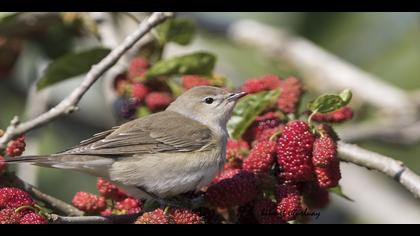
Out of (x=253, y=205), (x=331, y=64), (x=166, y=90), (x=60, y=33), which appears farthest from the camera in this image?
(x=331, y=64)

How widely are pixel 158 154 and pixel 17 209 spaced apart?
4.14 feet

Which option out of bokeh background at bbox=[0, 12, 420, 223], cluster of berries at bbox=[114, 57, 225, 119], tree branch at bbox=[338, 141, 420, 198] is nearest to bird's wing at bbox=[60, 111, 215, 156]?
cluster of berries at bbox=[114, 57, 225, 119]

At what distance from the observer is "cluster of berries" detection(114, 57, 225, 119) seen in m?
4.77

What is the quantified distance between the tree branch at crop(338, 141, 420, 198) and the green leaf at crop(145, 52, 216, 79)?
1208 mm

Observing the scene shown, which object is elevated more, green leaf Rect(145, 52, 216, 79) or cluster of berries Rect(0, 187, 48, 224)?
green leaf Rect(145, 52, 216, 79)

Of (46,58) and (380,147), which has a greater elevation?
(46,58)

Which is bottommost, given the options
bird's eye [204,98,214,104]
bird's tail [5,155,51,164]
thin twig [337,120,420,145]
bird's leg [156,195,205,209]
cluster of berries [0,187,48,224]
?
thin twig [337,120,420,145]

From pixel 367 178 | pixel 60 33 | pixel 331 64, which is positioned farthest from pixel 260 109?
pixel 367 178

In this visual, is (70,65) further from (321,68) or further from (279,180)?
(321,68)

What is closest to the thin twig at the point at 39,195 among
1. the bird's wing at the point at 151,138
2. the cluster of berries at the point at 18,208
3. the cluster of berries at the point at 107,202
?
the cluster of berries at the point at 107,202

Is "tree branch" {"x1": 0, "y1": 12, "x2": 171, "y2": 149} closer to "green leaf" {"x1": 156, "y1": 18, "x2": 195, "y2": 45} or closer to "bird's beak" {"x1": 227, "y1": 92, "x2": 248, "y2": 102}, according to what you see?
"bird's beak" {"x1": 227, "y1": 92, "x2": 248, "y2": 102}
